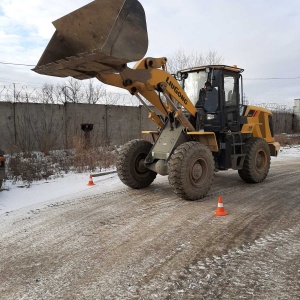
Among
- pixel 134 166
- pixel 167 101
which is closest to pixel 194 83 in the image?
pixel 167 101

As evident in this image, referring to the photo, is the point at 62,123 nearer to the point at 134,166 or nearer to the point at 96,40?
the point at 134,166

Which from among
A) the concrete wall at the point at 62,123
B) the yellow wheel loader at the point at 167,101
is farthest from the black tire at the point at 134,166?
the concrete wall at the point at 62,123

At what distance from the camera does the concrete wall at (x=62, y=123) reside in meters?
15.0

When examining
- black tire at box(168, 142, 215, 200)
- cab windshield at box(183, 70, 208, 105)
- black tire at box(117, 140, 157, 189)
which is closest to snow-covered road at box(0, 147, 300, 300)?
black tire at box(168, 142, 215, 200)

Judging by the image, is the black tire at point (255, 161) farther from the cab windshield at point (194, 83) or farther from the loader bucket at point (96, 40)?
the loader bucket at point (96, 40)

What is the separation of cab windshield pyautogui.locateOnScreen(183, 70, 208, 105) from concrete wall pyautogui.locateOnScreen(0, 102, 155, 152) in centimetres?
596

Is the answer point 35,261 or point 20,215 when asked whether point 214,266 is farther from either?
point 20,215

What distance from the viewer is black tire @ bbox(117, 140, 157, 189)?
25.1 ft

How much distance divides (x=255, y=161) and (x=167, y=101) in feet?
9.68

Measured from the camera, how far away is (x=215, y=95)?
7.77 m

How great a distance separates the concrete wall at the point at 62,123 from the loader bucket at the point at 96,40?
6536 millimetres

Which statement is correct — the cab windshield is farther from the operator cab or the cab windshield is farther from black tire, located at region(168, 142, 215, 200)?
black tire, located at region(168, 142, 215, 200)

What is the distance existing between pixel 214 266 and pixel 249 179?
496 cm

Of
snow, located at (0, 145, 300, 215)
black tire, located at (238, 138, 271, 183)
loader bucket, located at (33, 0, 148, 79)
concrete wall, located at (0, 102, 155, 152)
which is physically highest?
loader bucket, located at (33, 0, 148, 79)
